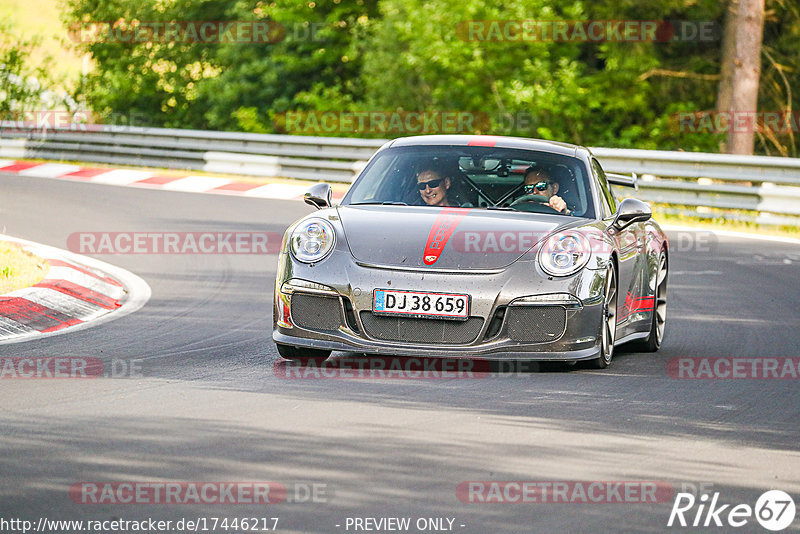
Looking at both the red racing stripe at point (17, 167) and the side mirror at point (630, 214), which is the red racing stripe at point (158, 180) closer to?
the red racing stripe at point (17, 167)

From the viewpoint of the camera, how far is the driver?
321 inches

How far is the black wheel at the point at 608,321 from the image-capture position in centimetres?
750

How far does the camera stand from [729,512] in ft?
15.5

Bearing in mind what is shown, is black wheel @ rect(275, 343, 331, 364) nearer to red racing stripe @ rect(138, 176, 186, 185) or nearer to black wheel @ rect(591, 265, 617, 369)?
black wheel @ rect(591, 265, 617, 369)

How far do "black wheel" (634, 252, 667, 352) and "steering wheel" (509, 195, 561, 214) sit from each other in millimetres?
1207

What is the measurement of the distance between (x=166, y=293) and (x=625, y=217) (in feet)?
13.9

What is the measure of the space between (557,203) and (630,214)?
1.50 ft

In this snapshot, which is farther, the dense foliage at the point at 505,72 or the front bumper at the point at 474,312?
the dense foliage at the point at 505,72

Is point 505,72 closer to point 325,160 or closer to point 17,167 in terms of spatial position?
point 325,160

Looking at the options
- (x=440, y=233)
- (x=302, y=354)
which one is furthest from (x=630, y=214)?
(x=302, y=354)

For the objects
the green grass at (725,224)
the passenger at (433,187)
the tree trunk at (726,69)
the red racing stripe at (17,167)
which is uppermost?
the tree trunk at (726,69)

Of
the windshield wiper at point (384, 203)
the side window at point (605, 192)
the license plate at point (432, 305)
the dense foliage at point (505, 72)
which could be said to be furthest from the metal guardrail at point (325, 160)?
the license plate at point (432, 305)

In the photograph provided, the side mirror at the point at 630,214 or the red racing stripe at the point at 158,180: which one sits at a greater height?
the side mirror at the point at 630,214

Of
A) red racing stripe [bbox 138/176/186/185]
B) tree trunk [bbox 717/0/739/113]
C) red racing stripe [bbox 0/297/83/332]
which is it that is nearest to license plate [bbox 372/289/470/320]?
red racing stripe [bbox 0/297/83/332]
